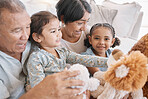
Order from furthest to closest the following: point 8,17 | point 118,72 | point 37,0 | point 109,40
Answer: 1. point 37,0
2. point 109,40
3. point 8,17
4. point 118,72

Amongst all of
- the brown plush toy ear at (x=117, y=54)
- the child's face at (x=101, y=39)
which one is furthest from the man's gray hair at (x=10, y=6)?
the child's face at (x=101, y=39)

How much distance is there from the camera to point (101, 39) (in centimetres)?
134

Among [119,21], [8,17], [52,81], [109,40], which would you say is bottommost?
[119,21]

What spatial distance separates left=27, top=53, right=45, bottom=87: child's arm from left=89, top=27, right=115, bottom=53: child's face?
0.61 m

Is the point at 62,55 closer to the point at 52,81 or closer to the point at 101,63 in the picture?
the point at 101,63

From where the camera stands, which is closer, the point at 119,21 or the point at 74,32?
the point at 74,32

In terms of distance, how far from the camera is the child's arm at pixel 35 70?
0.82 m

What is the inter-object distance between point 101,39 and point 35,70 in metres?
0.69

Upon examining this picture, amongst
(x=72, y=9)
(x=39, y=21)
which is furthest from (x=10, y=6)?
(x=72, y=9)

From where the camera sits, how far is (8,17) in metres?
0.76

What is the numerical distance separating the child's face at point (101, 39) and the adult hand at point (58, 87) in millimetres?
743

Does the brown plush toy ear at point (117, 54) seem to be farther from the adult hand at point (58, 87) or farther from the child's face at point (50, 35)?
the child's face at point (50, 35)

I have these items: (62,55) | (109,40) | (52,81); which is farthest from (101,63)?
(52,81)

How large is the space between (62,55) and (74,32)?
0.38m
